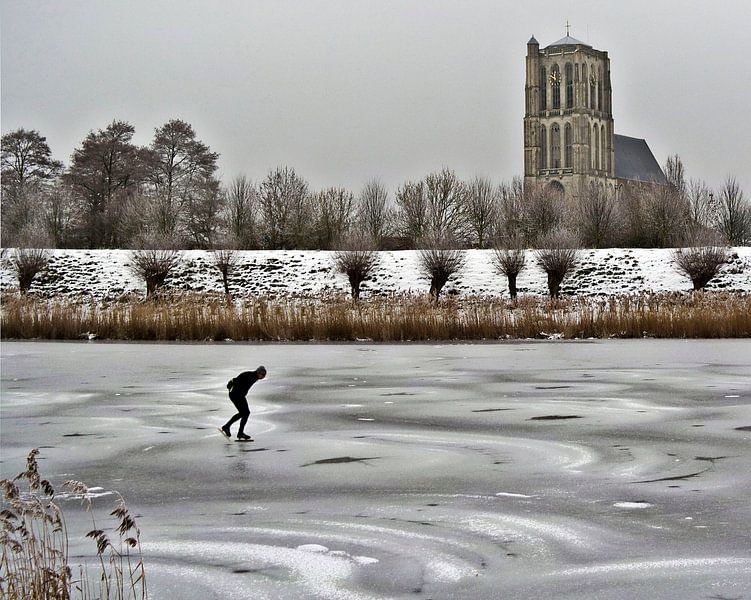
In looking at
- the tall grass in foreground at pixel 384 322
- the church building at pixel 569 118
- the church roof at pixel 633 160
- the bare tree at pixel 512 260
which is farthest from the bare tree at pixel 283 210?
the church roof at pixel 633 160

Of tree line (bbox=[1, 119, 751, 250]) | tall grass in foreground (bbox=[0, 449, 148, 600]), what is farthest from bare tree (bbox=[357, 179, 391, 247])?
tall grass in foreground (bbox=[0, 449, 148, 600])

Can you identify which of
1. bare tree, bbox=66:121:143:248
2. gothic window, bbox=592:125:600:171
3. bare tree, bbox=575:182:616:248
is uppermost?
gothic window, bbox=592:125:600:171

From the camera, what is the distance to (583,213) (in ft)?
190

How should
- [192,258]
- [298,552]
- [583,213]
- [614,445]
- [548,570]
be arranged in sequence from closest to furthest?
[548,570] < [298,552] < [614,445] < [192,258] < [583,213]

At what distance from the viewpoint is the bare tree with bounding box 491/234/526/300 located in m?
40.6

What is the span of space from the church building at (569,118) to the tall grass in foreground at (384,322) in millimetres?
109123

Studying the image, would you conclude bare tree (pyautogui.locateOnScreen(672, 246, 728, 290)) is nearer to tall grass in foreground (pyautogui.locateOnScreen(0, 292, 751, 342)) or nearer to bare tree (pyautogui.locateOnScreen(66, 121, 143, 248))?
tall grass in foreground (pyautogui.locateOnScreen(0, 292, 751, 342))

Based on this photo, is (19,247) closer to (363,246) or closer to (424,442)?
(363,246)

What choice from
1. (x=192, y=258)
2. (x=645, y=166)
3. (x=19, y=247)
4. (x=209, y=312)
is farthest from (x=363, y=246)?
(x=645, y=166)

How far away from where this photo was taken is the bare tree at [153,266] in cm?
4103

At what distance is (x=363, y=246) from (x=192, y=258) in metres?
A: 9.16

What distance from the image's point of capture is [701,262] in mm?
39781

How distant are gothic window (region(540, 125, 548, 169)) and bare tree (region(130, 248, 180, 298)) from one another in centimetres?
9830

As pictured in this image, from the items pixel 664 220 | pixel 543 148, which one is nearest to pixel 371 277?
pixel 664 220
